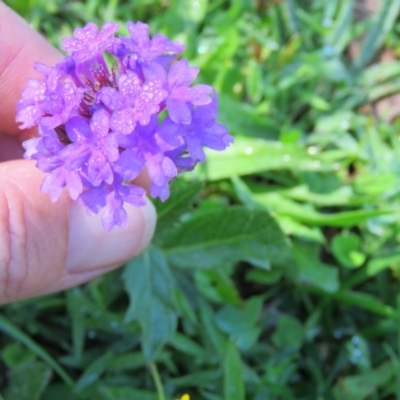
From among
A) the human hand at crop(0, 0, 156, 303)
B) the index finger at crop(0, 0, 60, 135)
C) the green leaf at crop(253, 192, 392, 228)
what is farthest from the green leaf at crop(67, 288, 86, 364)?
the green leaf at crop(253, 192, 392, 228)

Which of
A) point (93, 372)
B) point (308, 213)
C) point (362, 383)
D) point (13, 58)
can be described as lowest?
point (362, 383)

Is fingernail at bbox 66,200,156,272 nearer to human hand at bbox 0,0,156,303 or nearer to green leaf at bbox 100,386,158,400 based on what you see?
human hand at bbox 0,0,156,303

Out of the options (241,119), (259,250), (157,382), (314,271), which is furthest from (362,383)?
(241,119)

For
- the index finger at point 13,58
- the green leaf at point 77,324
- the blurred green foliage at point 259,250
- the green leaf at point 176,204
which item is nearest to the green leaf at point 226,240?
the blurred green foliage at point 259,250

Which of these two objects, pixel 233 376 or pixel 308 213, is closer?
pixel 233 376

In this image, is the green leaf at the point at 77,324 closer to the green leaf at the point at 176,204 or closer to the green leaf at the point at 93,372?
the green leaf at the point at 93,372

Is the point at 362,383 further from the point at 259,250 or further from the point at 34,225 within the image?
the point at 34,225
